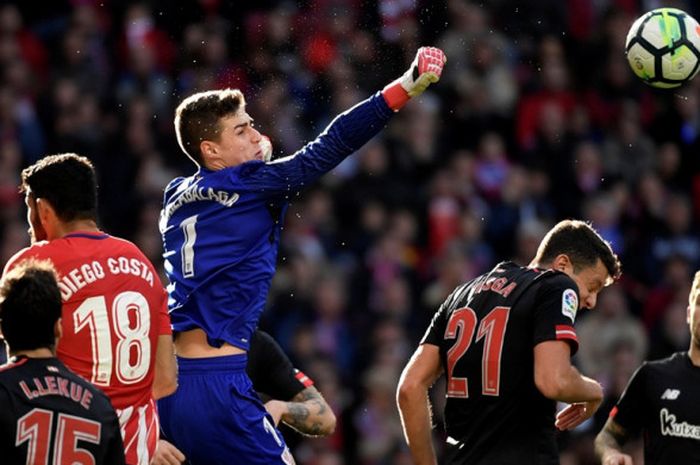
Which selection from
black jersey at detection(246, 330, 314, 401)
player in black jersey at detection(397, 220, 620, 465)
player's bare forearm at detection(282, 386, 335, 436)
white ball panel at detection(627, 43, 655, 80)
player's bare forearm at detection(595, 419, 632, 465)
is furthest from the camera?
white ball panel at detection(627, 43, 655, 80)

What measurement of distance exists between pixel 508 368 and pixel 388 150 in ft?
27.1

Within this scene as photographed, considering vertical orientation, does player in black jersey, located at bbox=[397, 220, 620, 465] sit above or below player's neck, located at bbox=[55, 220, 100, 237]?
below

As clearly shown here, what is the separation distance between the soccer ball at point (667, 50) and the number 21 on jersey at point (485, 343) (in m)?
2.81

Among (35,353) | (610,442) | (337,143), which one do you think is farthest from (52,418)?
(610,442)

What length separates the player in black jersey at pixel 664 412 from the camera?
7855 millimetres

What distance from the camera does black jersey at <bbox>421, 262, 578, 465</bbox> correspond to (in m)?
7.26

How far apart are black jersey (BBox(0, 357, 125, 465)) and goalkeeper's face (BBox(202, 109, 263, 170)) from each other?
1.93 m

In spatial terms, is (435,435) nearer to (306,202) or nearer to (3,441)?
A: (306,202)

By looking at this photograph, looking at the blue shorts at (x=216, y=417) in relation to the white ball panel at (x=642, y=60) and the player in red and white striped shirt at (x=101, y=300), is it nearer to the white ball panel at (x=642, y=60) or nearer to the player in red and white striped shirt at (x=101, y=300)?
the player in red and white striped shirt at (x=101, y=300)

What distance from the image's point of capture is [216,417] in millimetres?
7281

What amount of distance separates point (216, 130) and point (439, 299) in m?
6.90

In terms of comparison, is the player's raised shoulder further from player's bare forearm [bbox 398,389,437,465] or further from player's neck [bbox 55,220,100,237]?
player's bare forearm [bbox 398,389,437,465]

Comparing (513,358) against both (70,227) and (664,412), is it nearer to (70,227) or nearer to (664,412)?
(664,412)

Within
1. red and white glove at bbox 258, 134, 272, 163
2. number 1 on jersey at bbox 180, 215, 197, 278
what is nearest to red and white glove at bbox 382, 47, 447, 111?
red and white glove at bbox 258, 134, 272, 163
